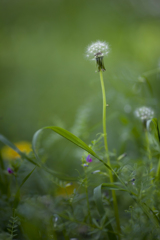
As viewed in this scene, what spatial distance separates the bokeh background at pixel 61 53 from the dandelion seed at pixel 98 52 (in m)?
0.64

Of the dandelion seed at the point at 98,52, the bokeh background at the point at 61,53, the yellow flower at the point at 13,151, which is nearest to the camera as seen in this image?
the dandelion seed at the point at 98,52

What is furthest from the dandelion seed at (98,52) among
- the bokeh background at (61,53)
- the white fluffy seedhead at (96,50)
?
the bokeh background at (61,53)

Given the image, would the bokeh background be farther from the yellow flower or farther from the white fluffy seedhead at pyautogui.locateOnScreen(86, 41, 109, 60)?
the white fluffy seedhead at pyautogui.locateOnScreen(86, 41, 109, 60)

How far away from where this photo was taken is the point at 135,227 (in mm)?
379

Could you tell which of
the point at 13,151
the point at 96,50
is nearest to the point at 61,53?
the point at 13,151

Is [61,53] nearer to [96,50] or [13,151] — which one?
[13,151]

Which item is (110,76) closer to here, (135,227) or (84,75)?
(84,75)

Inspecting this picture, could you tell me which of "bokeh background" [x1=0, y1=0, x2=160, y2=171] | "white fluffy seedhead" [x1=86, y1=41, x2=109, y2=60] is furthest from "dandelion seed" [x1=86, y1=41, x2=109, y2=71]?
"bokeh background" [x1=0, y1=0, x2=160, y2=171]

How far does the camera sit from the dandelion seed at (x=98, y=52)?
41 cm

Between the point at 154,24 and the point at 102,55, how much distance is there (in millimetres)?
1063

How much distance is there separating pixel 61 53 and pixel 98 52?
1119 mm

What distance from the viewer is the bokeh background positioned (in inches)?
48.0

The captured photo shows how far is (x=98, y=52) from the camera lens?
1.38ft

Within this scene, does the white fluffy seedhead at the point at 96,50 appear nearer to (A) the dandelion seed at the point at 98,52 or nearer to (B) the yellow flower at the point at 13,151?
(A) the dandelion seed at the point at 98,52
